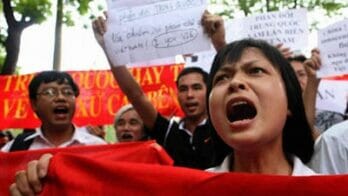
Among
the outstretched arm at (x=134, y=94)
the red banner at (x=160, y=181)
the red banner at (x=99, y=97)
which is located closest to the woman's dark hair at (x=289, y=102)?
the red banner at (x=160, y=181)

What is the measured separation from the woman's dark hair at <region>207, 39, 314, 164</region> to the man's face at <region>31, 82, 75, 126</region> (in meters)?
1.62

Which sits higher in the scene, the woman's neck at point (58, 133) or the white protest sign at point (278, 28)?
the white protest sign at point (278, 28)

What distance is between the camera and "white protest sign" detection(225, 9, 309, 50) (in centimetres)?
343

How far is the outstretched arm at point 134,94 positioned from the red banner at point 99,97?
→ 2.59m

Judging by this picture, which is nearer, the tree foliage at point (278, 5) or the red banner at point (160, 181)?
the red banner at point (160, 181)

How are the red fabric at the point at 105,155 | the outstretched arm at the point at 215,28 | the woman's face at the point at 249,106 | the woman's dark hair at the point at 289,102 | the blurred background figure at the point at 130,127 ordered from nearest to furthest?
the woman's face at the point at 249,106 → the woman's dark hair at the point at 289,102 → the red fabric at the point at 105,155 → the outstretched arm at the point at 215,28 → the blurred background figure at the point at 130,127

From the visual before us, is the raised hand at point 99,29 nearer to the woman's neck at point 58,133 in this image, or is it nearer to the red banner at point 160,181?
the woman's neck at point 58,133

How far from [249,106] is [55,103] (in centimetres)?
191

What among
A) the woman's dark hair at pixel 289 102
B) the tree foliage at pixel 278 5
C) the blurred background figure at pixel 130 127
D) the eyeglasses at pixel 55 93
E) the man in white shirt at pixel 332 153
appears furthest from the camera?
the tree foliage at pixel 278 5

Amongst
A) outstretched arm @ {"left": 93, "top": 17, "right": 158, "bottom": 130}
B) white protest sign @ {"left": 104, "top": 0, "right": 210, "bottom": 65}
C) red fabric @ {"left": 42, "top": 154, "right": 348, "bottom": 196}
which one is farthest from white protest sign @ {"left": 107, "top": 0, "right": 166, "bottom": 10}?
red fabric @ {"left": 42, "top": 154, "right": 348, "bottom": 196}

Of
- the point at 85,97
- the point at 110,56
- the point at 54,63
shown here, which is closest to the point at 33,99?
the point at 110,56

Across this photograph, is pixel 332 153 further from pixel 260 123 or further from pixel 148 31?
pixel 148 31

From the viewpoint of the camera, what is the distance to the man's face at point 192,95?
11.0 feet

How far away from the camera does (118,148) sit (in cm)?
266
